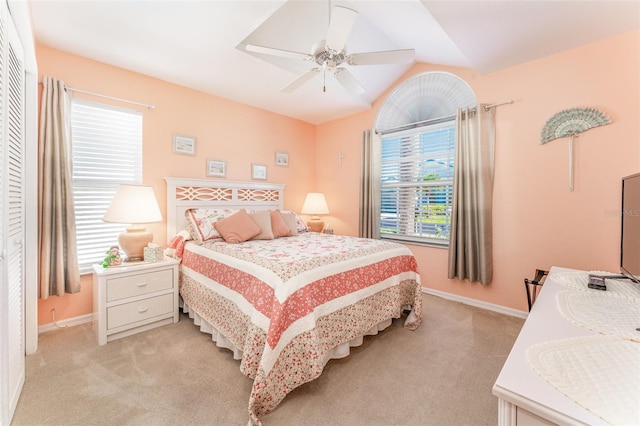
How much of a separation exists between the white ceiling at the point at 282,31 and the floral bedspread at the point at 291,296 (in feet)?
6.26

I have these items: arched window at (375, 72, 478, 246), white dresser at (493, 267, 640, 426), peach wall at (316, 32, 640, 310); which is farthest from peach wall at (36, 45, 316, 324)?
white dresser at (493, 267, 640, 426)

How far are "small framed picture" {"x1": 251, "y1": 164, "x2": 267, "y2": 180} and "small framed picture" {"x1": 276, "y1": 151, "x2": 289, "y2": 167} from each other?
27cm

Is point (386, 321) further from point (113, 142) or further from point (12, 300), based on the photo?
point (113, 142)

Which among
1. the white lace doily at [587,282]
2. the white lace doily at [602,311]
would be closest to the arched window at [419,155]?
the white lace doily at [587,282]

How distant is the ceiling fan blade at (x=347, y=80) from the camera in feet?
7.34

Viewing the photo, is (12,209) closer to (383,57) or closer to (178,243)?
(178,243)

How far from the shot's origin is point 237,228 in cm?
291

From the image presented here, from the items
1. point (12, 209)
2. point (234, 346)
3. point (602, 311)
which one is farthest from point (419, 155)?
point (12, 209)

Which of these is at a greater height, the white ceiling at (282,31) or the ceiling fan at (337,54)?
the white ceiling at (282,31)

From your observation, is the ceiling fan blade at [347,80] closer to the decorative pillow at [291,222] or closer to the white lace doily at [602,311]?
the decorative pillow at [291,222]

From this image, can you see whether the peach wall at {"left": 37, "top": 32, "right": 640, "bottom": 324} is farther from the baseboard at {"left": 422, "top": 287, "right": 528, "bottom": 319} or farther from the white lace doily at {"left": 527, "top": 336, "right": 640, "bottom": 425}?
the white lace doily at {"left": 527, "top": 336, "right": 640, "bottom": 425}

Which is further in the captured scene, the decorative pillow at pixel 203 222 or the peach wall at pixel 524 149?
the decorative pillow at pixel 203 222

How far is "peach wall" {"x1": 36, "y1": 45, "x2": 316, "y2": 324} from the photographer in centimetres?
259

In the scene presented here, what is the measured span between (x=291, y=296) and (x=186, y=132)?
2.65m
